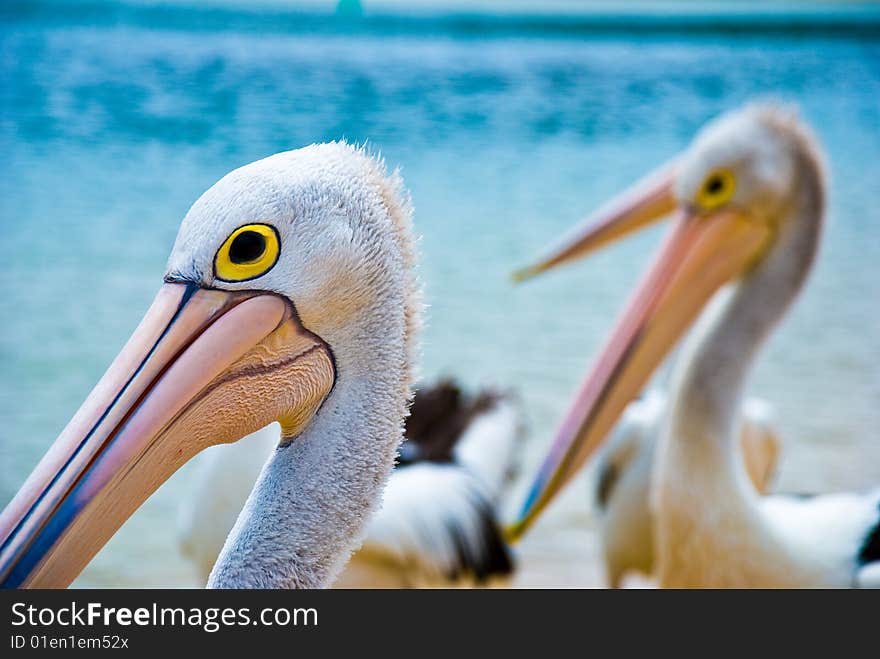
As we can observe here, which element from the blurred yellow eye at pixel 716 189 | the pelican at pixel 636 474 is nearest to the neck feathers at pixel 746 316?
the blurred yellow eye at pixel 716 189

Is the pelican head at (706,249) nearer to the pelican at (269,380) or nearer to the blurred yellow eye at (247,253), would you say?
the pelican at (269,380)

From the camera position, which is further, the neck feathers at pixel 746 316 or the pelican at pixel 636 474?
Result: the pelican at pixel 636 474

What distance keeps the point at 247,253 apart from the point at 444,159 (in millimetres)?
6592

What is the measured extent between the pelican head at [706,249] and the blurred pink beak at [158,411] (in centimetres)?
122

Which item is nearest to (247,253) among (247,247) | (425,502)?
(247,247)

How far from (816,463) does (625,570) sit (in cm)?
124

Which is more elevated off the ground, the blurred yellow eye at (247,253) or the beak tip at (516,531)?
the beak tip at (516,531)

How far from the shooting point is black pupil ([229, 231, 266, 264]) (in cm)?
103

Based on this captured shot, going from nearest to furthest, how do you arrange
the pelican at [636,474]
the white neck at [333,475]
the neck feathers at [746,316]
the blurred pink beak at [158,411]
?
the blurred pink beak at [158,411] → the white neck at [333,475] → the neck feathers at [746,316] → the pelican at [636,474]

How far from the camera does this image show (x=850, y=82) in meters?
9.77

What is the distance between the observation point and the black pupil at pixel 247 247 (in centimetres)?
103

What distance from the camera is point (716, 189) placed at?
87.4 inches

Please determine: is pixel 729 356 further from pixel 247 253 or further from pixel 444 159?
pixel 444 159
